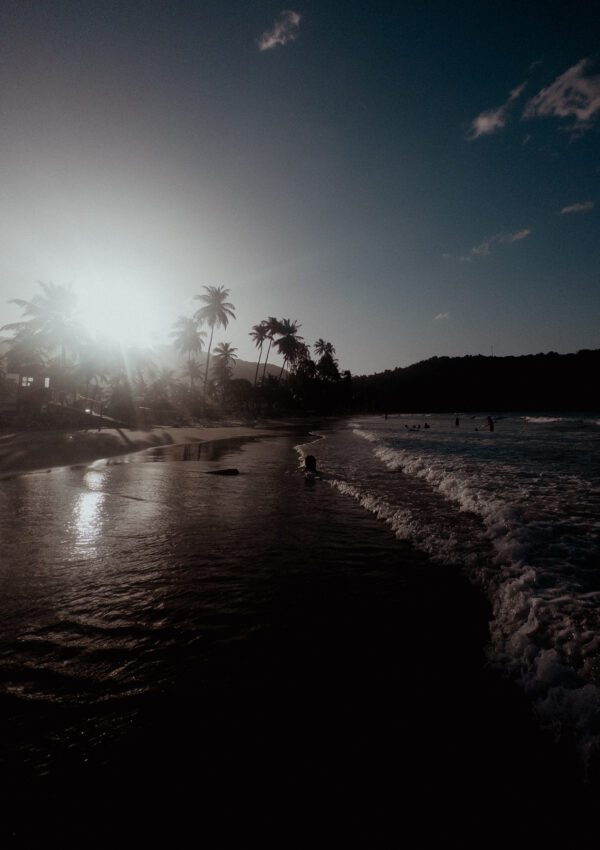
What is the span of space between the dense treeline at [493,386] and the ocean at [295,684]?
336 feet

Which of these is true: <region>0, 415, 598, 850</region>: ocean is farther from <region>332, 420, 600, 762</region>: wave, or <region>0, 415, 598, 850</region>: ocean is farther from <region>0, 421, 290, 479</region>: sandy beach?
<region>0, 421, 290, 479</region>: sandy beach

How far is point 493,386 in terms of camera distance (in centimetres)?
12544

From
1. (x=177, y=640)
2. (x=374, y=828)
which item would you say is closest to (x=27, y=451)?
(x=177, y=640)

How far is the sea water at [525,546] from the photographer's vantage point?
304 centimetres

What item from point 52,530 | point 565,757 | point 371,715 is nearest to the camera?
point 565,757

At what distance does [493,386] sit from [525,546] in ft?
446

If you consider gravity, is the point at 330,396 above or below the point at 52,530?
above

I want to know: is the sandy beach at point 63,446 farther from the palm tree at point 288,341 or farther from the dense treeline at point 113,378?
the palm tree at point 288,341

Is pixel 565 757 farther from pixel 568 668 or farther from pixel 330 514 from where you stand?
pixel 330 514

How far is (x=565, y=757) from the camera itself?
7.80ft

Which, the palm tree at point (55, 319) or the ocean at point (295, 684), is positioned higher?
the palm tree at point (55, 319)

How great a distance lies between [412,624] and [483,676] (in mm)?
838

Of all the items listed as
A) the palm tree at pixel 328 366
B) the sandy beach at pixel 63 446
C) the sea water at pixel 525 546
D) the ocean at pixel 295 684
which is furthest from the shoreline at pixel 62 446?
the palm tree at pixel 328 366

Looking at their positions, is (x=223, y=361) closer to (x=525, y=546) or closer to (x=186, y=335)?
(x=186, y=335)
